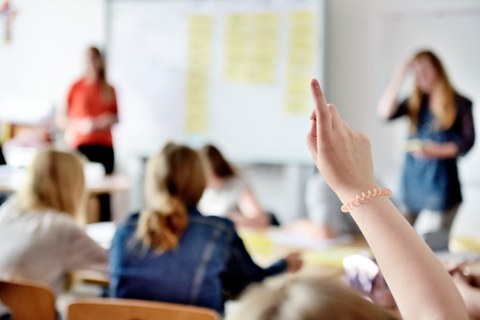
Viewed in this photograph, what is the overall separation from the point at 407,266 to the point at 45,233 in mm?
1680

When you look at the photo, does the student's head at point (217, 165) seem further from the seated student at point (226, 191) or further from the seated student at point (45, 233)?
the seated student at point (45, 233)

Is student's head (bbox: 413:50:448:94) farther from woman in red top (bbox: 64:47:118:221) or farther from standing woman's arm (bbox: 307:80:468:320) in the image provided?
standing woman's arm (bbox: 307:80:468:320)

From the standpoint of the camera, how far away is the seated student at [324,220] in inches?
102

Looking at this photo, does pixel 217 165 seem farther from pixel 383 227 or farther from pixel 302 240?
pixel 383 227

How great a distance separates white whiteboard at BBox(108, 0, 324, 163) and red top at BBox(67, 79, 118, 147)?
0.37 metres

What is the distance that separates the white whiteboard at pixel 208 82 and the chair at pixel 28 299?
120 inches

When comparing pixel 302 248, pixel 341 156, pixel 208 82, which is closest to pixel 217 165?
pixel 302 248

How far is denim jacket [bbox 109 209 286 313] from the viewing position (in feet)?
6.33

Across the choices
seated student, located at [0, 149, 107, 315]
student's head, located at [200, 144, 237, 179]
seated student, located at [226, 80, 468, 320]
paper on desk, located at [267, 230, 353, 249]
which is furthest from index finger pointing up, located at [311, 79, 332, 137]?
student's head, located at [200, 144, 237, 179]

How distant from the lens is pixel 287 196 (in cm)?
488

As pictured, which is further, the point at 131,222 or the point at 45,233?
the point at 45,233

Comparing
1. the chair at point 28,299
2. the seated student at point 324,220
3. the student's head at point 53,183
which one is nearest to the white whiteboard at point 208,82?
the seated student at point 324,220

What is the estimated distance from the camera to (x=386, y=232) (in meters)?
0.71

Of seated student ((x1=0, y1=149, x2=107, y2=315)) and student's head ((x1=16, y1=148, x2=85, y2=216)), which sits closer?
seated student ((x1=0, y1=149, x2=107, y2=315))
